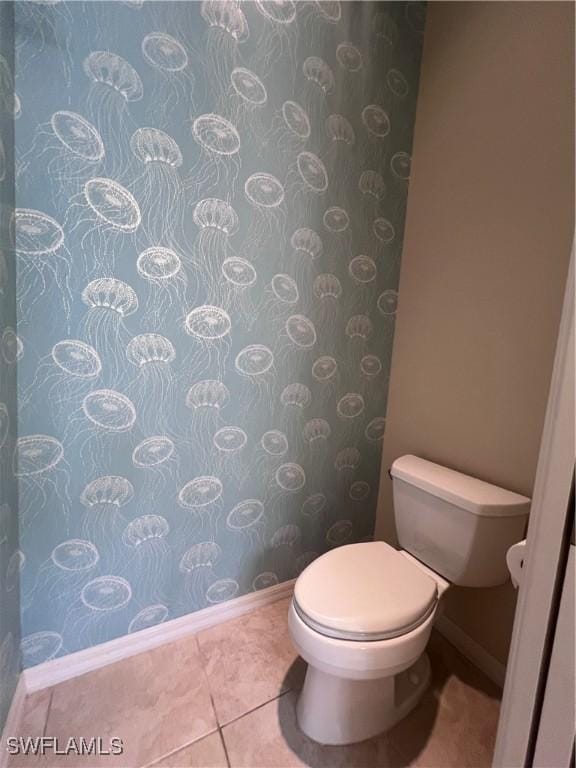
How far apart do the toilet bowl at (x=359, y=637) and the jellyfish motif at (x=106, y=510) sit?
0.62 meters

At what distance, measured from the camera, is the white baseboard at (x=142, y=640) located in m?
1.20

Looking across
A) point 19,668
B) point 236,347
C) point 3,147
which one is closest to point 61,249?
point 3,147

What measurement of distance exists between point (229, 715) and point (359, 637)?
55cm

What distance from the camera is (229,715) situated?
1.14 metres

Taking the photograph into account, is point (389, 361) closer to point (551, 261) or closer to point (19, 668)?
point (551, 261)

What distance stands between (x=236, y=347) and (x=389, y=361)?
73 cm

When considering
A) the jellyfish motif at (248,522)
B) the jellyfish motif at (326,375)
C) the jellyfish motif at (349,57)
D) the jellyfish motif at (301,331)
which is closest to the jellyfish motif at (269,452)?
the jellyfish motif at (248,522)

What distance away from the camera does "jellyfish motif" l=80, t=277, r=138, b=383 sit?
1095mm

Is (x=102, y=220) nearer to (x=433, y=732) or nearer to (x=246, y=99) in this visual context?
(x=246, y=99)

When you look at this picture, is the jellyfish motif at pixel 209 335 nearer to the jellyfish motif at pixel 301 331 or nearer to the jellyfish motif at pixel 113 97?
the jellyfish motif at pixel 301 331

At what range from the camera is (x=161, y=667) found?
4.22 ft

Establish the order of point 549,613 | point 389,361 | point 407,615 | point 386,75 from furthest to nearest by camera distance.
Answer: point 389,361 < point 386,75 < point 407,615 < point 549,613

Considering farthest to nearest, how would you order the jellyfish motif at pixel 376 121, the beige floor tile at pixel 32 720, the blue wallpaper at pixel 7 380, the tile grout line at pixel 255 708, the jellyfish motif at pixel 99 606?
the jellyfish motif at pixel 376 121 → the jellyfish motif at pixel 99 606 → the tile grout line at pixel 255 708 → the beige floor tile at pixel 32 720 → the blue wallpaper at pixel 7 380

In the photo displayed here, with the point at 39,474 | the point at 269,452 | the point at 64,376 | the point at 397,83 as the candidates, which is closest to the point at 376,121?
the point at 397,83
